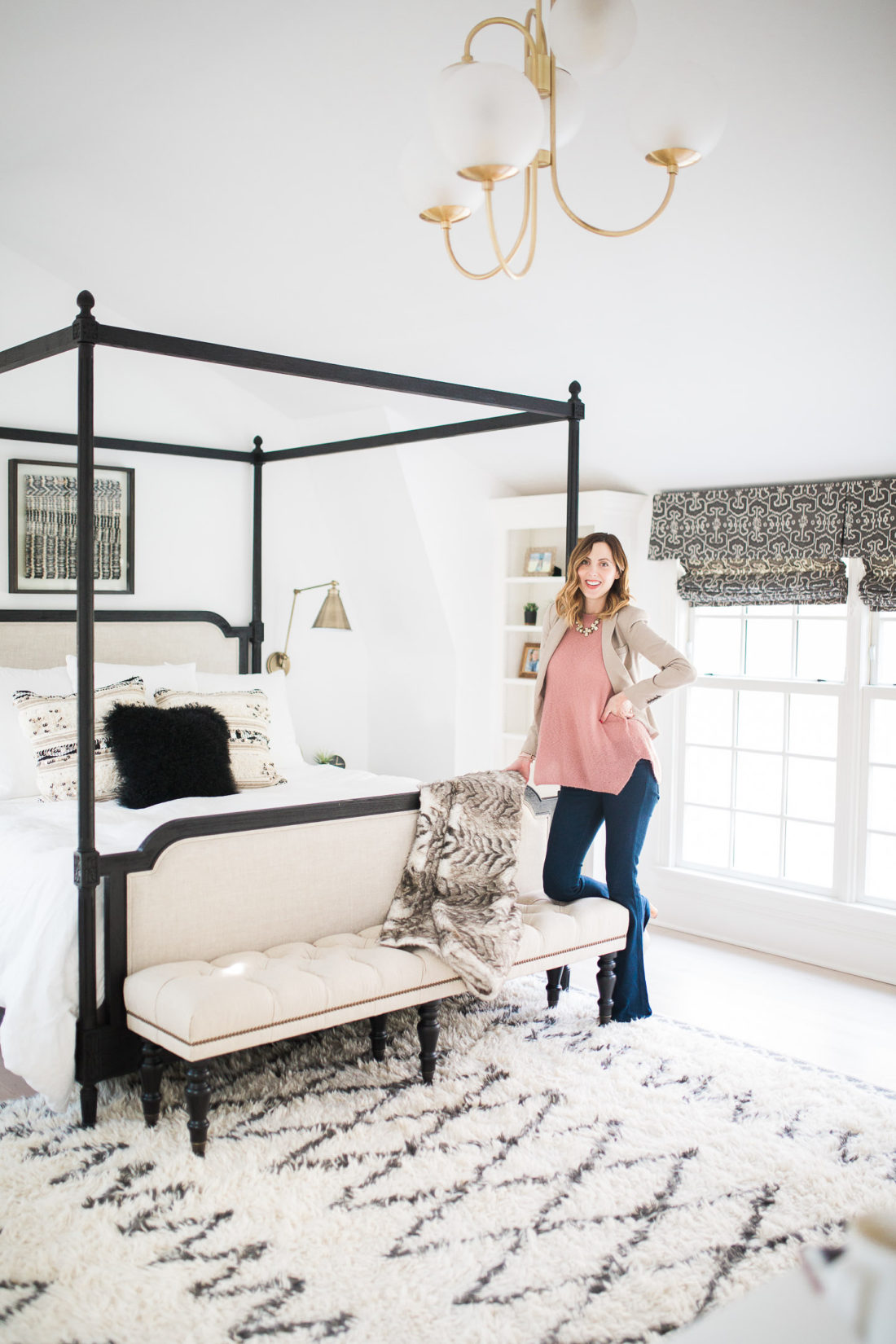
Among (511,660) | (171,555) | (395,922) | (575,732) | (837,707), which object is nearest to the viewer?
(395,922)

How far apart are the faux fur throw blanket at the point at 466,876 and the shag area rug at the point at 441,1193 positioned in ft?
1.25

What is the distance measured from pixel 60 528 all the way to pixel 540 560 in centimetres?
219

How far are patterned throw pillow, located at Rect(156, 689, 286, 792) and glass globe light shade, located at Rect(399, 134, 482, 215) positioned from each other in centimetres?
245

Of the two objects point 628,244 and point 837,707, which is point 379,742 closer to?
point 837,707

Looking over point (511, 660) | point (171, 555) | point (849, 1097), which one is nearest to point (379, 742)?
point (511, 660)

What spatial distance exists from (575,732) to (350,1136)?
142 centimetres

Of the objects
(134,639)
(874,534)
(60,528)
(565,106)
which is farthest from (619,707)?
(60,528)

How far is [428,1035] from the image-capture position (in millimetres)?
3135

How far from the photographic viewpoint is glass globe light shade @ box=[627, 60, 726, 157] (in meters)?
1.88

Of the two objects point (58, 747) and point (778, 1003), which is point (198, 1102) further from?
point (778, 1003)

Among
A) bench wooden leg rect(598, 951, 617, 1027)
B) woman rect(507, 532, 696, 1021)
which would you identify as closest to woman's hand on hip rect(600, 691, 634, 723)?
woman rect(507, 532, 696, 1021)

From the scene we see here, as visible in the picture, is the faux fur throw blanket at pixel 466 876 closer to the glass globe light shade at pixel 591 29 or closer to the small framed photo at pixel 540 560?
the small framed photo at pixel 540 560

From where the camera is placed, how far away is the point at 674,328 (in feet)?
12.5

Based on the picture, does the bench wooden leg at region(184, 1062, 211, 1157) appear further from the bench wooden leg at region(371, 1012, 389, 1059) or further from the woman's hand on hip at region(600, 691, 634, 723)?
the woman's hand on hip at region(600, 691, 634, 723)
